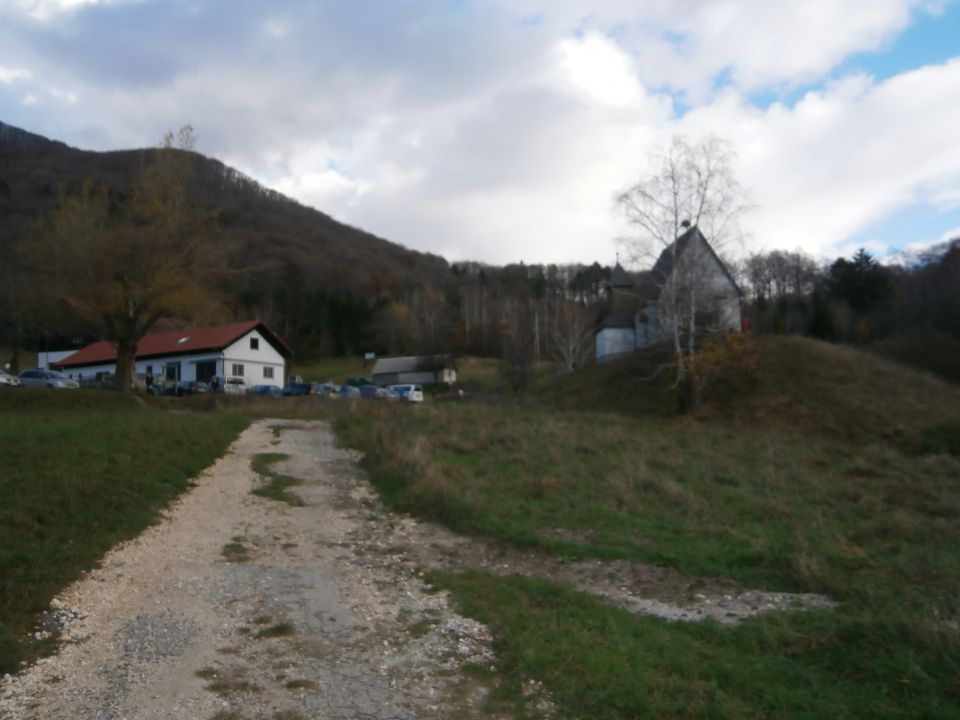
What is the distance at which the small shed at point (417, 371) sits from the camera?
72.5 metres

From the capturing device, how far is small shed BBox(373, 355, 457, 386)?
72.5 metres

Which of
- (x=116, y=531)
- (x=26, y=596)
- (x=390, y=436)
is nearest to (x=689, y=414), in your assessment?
(x=390, y=436)

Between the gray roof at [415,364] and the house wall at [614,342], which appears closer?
the house wall at [614,342]

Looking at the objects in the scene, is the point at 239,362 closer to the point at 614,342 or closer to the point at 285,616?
the point at 614,342

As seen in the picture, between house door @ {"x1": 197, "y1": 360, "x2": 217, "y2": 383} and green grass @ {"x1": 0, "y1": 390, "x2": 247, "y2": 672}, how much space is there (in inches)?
1302

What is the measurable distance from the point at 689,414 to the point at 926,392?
412 inches

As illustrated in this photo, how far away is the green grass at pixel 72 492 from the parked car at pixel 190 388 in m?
27.5

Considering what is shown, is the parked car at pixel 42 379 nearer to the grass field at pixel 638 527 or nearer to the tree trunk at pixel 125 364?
the tree trunk at pixel 125 364

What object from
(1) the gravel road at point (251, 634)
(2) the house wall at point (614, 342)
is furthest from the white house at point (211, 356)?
(1) the gravel road at point (251, 634)

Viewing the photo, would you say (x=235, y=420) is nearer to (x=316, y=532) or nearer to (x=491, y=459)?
(x=491, y=459)

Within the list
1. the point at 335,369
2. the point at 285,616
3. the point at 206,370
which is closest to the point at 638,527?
the point at 285,616

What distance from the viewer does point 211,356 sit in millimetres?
51719

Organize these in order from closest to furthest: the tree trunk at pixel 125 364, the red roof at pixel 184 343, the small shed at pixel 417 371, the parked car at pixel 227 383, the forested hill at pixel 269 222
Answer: the tree trunk at pixel 125 364 < the parked car at pixel 227 383 < the red roof at pixel 184 343 < the small shed at pixel 417 371 < the forested hill at pixel 269 222

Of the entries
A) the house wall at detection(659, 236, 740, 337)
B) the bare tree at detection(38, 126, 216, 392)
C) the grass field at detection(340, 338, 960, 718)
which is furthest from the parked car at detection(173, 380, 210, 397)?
the house wall at detection(659, 236, 740, 337)
